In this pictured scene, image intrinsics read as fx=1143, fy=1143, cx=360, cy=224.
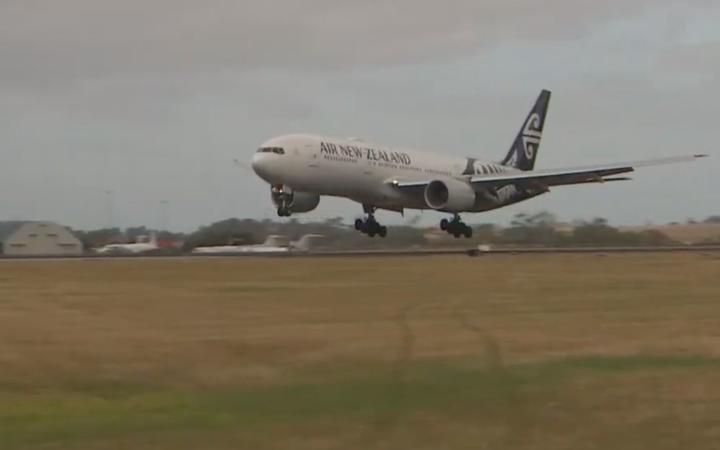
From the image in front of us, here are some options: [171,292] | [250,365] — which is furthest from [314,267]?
[250,365]

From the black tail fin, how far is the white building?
28259 millimetres

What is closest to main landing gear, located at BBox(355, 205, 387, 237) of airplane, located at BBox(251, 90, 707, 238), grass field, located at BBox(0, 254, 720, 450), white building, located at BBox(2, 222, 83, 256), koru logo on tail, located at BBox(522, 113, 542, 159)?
airplane, located at BBox(251, 90, 707, 238)

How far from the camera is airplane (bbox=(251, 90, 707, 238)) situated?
51.0 meters

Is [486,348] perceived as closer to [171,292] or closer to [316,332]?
[316,332]

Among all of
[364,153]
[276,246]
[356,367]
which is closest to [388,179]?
[364,153]

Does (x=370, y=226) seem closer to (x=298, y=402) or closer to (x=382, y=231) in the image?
(x=382, y=231)

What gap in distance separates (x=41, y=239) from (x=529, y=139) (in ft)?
105

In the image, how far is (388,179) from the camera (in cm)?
5466

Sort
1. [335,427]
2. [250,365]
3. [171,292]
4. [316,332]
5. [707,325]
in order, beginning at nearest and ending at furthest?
[335,427] < [250,365] < [316,332] < [707,325] < [171,292]

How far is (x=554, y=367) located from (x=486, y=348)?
69.5 inches

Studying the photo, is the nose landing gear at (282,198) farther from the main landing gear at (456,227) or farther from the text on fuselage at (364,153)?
the main landing gear at (456,227)

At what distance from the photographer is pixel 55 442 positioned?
37.6 ft

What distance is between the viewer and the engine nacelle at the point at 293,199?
51.7 meters

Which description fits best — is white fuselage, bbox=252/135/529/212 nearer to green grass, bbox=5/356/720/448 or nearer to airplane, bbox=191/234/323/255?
airplane, bbox=191/234/323/255
